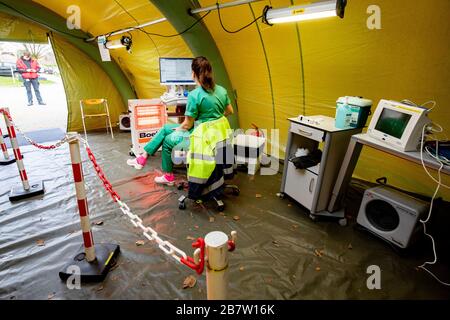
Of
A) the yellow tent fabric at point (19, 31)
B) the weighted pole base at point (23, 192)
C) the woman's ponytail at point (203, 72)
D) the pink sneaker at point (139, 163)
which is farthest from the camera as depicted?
the yellow tent fabric at point (19, 31)

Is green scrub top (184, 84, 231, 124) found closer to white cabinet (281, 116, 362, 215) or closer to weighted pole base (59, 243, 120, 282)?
white cabinet (281, 116, 362, 215)

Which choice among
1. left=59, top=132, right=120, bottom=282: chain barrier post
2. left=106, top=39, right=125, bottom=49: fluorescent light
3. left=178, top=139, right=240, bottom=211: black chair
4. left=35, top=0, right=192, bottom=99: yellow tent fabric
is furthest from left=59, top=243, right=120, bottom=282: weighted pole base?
left=106, top=39, right=125, bottom=49: fluorescent light

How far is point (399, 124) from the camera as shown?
1.78 meters

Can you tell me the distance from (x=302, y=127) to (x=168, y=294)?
5.84ft

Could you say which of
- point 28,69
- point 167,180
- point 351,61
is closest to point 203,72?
point 167,180

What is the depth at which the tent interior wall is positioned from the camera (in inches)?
83.0

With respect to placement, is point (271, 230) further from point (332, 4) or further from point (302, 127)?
point (332, 4)

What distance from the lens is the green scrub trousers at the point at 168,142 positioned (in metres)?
2.76

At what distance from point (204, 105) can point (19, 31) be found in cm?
460

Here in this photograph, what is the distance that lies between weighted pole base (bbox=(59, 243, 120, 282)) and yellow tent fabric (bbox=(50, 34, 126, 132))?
4430 mm

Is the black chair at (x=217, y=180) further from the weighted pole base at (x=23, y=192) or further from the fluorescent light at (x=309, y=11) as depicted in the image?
the weighted pole base at (x=23, y=192)

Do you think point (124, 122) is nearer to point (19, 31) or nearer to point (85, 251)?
point (19, 31)

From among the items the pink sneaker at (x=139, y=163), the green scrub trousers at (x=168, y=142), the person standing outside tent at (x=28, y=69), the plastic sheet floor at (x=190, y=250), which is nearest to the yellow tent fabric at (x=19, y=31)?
the person standing outside tent at (x=28, y=69)

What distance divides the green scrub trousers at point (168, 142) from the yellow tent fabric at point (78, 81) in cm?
343
